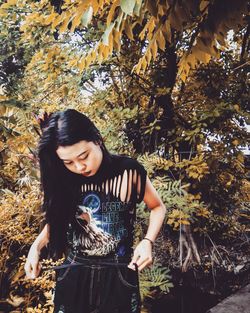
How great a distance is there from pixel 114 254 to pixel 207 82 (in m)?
2.96

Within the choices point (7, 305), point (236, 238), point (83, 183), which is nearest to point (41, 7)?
point (83, 183)

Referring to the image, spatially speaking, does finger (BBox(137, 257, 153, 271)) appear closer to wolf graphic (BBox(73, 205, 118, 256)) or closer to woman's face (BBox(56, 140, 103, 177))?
wolf graphic (BBox(73, 205, 118, 256))

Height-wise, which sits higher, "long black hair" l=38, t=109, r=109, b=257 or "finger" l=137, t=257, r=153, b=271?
"long black hair" l=38, t=109, r=109, b=257

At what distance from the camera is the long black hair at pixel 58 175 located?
1414 mm

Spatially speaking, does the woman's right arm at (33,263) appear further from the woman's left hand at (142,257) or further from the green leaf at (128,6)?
the green leaf at (128,6)

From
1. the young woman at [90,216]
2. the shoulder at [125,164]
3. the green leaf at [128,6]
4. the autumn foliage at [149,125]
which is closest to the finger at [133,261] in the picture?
the young woman at [90,216]

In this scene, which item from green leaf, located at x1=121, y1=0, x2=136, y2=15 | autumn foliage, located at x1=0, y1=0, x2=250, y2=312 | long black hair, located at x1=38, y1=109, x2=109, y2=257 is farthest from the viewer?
autumn foliage, located at x1=0, y1=0, x2=250, y2=312

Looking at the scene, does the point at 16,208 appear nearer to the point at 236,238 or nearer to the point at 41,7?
the point at 41,7

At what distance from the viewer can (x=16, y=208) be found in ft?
10.6

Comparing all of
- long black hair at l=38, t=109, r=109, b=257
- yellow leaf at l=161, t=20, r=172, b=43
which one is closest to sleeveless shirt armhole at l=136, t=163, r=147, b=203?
long black hair at l=38, t=109, r=109, b=257

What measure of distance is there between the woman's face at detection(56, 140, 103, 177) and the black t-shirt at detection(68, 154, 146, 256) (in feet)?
0.14

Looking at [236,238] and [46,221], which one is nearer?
[46,221]

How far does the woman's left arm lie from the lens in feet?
4.34

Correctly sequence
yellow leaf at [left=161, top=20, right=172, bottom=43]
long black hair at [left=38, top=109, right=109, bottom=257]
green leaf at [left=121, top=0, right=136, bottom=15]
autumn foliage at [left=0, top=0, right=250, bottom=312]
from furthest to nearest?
autumn foliage at [left=0, top=0, right=250, bottom=312] → long black hair at [left=38, top=109, right=109, bottom=257] → yellow leaf at [left=161, top=20, right=172, bottom=43] → green leaf at [left=121, top=0, right=136, bottom=15]
